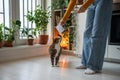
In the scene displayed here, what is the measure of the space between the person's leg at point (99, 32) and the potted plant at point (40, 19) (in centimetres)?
158

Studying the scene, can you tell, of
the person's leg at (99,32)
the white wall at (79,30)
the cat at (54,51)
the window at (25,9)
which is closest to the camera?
the person's leg at (99,32)

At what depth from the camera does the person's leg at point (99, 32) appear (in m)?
2.38

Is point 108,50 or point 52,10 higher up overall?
point 52,10

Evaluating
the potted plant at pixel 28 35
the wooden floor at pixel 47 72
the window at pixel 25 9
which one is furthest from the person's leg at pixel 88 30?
the window at pixel 25 9

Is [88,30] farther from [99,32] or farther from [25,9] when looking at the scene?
[25,9]

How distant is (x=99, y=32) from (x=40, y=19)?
1658 mm

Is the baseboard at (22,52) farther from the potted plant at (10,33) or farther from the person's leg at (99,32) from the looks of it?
the person's leg at (99,32)

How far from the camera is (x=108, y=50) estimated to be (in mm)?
3088

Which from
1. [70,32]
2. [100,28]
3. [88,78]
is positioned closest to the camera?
[88,78]

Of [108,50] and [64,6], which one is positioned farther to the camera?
[64,6]

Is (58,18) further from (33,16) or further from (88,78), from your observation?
(88,78)

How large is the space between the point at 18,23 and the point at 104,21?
1.63m

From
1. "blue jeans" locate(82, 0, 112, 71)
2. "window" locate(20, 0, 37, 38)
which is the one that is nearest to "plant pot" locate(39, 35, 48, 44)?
"window" locate(20, 0, 37, 38)

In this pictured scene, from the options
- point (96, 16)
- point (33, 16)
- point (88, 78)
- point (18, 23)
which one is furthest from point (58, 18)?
point (88, 78)
